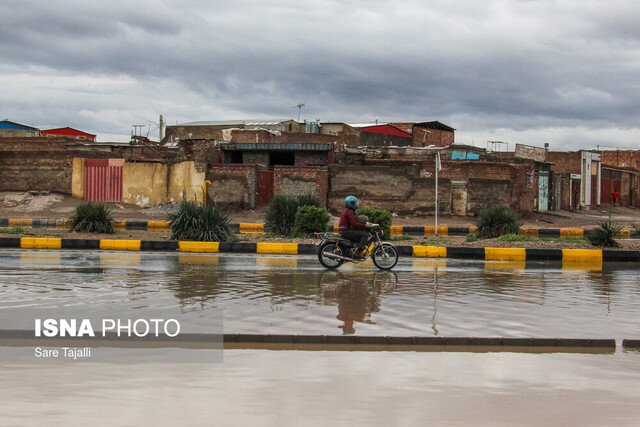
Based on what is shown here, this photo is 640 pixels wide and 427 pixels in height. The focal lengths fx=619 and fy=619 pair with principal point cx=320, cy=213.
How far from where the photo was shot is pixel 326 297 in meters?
8.31

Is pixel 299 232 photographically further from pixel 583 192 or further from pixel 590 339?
pixel 583 192

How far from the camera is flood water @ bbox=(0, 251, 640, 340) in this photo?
6.53 m

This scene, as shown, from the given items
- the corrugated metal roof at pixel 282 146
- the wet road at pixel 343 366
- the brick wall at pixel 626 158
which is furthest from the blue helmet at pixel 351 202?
the brick wall at pixel 626 158

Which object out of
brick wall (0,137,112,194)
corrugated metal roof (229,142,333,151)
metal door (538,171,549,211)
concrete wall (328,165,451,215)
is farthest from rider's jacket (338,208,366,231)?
metal door (538,171,549,211)

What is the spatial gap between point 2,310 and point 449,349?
491cm

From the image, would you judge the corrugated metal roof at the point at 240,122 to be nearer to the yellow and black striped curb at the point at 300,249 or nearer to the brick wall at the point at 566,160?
the brick wall at the point at 566,160

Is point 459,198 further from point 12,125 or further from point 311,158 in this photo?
point 12,125

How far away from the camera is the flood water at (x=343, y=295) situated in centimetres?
653

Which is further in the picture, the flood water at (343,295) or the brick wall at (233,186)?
the brick wall at (233,186)

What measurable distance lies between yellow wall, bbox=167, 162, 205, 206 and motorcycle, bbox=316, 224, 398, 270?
19.1 meters

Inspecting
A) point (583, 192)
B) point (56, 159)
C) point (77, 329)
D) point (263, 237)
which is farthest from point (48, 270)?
point (583, 192)

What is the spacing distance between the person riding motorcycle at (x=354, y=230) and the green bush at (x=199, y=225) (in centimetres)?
525

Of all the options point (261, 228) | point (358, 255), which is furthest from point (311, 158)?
point (358, 255)

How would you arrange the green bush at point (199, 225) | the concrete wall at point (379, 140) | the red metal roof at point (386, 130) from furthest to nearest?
the red metal roof at point (386, 130) < the concrete wall at point (379, 140) < the green bush at point (199, 225)
